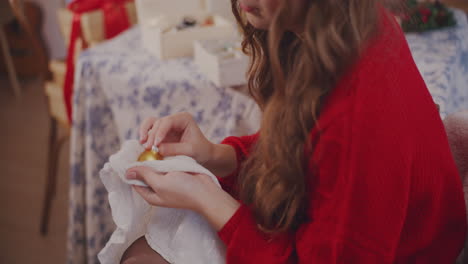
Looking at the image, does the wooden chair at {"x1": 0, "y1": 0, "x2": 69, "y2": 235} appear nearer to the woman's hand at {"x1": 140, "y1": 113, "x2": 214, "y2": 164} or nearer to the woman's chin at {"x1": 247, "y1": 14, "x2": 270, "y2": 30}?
the woman's hand at {"x1": 140, "y1": 113, "x2": 214, "y2": 164}

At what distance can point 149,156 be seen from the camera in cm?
75

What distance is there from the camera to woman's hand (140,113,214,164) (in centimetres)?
79

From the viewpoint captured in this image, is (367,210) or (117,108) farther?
(117,108)

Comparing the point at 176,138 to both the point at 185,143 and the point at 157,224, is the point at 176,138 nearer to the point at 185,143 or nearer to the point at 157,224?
the point at 185,143

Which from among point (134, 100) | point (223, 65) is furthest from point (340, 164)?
point (134, 100)

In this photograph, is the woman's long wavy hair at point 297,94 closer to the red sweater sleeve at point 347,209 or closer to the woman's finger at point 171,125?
the red sweater sleeve at point 347,209

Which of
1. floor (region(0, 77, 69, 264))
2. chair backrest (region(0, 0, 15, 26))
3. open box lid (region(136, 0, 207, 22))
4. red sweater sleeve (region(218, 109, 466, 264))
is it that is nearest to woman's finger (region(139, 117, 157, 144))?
red sweater sleeve (region(218, 109, 466, 264))

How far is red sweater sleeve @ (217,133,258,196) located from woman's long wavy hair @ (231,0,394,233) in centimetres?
12

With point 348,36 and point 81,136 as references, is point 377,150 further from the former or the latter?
point 81,136

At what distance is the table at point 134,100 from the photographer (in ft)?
3.74

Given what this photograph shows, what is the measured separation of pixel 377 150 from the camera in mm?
546

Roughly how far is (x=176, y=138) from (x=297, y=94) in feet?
1.06

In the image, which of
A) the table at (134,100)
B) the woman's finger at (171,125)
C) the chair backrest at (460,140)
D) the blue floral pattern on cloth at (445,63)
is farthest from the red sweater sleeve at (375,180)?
the table at (134,100)

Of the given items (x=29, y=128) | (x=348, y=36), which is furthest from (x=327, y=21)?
(x=29, y=128)
